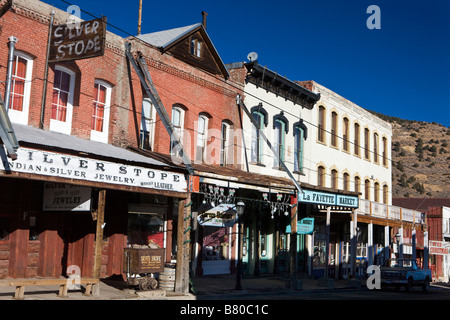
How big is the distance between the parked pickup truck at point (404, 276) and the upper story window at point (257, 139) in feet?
24.5

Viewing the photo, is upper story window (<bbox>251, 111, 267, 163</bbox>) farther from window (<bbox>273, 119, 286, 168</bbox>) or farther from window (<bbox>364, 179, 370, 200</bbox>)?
window (<bbox>364, 179, 370, 200</bbox>)

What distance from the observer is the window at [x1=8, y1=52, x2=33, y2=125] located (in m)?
14.8

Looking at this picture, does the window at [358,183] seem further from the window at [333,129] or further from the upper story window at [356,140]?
the window at [333,129]

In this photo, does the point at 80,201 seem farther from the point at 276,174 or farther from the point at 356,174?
the point at 356,174

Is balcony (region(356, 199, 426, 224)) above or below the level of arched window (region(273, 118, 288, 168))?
below

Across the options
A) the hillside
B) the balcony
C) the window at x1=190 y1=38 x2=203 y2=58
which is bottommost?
the balcony

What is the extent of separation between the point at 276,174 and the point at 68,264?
37.6 ft

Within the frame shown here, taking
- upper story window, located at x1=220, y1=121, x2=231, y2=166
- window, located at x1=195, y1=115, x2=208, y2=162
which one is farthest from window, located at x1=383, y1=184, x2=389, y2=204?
window, located at x1=195, y1=115, x2=208, y2=162

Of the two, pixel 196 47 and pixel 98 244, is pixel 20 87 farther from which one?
pixel 196 47

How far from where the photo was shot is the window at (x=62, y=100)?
15.9 m

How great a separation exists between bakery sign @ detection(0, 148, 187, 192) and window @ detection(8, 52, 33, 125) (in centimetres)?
328

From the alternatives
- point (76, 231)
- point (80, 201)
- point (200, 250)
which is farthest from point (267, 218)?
point (80, 201)

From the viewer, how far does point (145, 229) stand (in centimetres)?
1855

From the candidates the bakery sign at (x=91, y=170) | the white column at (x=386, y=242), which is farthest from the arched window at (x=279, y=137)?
the white column at (x=386, y=242)
